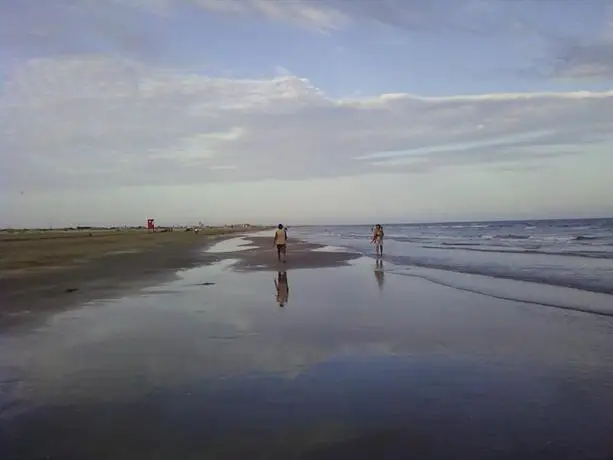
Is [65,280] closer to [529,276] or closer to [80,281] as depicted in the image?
[80,281]

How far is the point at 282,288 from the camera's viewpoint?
1847 centimetres

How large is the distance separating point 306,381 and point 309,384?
0.52 feet

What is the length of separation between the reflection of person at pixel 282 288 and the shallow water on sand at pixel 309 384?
6.66ft

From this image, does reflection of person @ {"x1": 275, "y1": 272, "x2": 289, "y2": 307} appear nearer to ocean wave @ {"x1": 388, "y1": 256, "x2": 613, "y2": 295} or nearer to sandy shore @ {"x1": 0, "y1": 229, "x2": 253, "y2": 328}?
sandy shore @ {"x1": 0, "y1": 229, "x2": 253, "y2": 328}

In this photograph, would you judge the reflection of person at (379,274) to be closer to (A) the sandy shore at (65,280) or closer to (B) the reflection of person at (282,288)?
(B) the reflection of person at (282,288)

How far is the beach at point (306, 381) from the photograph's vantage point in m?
5.38

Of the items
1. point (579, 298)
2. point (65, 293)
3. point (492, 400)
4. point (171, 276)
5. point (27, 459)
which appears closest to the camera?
point (27, 459)

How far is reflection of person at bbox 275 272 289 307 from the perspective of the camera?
1556cm

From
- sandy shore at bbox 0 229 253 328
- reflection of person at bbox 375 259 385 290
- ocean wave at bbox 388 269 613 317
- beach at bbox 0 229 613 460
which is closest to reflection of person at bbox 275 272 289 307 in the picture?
beach at bbox 0 229 613 460

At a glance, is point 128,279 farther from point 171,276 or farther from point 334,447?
point 334,447

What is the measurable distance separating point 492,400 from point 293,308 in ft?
25.9

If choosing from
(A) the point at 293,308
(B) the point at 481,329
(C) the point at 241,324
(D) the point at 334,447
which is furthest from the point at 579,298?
(D) the point at 334,447

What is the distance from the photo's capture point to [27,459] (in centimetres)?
501

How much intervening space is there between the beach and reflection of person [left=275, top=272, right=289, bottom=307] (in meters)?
1.01
